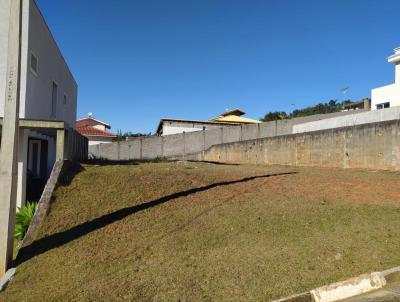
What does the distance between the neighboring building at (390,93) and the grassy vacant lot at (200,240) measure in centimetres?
2036

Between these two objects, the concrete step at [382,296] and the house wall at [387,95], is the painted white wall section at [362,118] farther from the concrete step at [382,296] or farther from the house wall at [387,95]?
the concrete step at [382,296]

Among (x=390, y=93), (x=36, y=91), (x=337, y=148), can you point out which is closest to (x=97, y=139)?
(x=390, y=93)

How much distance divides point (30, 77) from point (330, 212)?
340 inches

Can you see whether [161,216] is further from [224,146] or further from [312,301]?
[224,146]

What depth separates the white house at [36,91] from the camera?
10023 millimetres

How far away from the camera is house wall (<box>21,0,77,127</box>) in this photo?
1046 cm

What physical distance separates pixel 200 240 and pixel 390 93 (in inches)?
1038

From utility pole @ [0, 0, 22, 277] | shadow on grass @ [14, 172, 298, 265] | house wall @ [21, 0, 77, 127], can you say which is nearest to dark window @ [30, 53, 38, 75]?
house wall @ [21, 0, 77, 127]

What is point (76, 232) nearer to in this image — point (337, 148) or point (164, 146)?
point (337, 148)

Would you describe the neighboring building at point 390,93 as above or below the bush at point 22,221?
above

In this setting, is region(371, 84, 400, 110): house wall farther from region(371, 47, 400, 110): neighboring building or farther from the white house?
the white house

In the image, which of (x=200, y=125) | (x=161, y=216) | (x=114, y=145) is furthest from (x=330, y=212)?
(x=200, y=125)

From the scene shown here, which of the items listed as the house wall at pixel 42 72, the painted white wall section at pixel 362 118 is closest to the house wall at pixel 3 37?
the house wall at pixel 42 72

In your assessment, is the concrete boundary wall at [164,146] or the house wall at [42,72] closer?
the house wall at [42,72]
